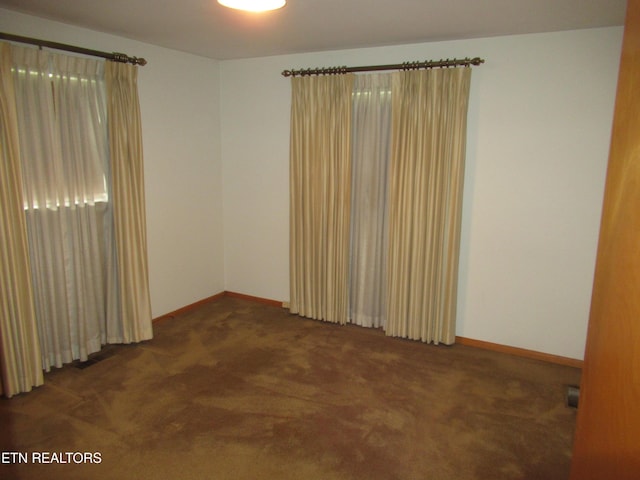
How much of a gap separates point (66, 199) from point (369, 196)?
2529 millimetres

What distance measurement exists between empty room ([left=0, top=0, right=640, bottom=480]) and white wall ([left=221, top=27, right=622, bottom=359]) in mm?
17

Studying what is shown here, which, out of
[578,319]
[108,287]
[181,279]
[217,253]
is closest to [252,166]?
[217,253]

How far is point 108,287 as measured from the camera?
3.58 metres

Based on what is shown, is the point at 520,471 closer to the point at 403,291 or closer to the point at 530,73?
the point at 403,291

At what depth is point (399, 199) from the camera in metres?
3.79

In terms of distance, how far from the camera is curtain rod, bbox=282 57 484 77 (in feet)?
11.2

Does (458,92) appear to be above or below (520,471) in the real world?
above

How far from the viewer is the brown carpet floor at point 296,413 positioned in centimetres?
233

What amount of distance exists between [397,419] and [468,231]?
176cm

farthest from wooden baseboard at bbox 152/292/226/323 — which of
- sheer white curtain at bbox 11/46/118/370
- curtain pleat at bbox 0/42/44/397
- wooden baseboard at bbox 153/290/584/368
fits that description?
curtain pleat at bbox 0/42/44/397

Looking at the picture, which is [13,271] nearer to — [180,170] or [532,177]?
[180,170]

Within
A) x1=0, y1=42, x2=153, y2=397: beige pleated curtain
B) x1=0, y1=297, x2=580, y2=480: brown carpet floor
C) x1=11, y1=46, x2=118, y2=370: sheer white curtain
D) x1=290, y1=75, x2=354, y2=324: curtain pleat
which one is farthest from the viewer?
x1=290, y1=75, x2=354, y2=324: curtain pleat

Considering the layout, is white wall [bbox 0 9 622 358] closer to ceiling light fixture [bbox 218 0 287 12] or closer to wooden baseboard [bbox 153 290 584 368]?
wooden baseboard [bbox 153 290 584 368]

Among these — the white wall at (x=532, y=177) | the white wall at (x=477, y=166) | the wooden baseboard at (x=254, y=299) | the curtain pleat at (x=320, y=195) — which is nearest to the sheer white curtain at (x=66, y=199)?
the white wall at (x=477, y=166)
